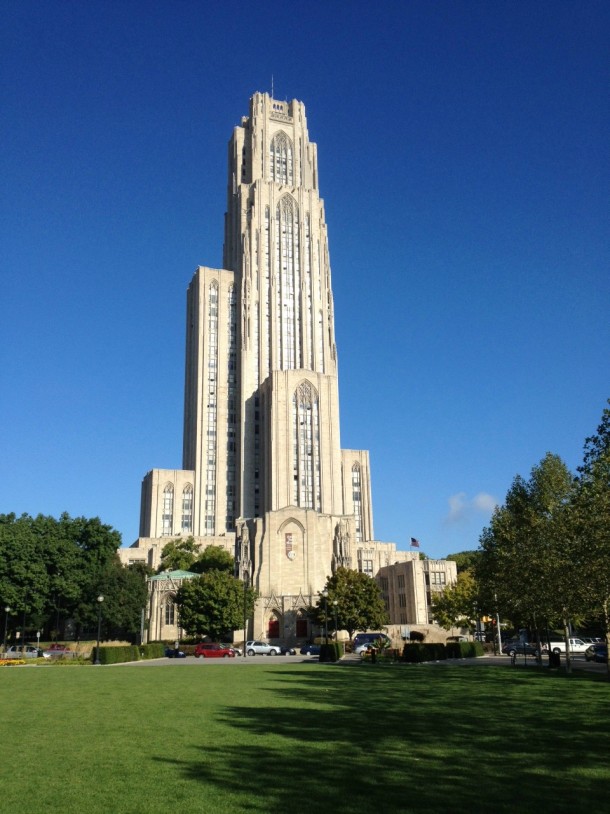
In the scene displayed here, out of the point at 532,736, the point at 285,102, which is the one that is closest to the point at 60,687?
the point at 532,736

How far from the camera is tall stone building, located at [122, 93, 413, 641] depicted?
12900cm

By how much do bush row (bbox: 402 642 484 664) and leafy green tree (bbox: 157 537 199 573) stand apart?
65407 millimetres

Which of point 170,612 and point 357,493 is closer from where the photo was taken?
point 170,612

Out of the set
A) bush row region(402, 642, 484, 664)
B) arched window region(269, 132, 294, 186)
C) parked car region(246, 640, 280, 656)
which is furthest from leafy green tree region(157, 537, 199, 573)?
arched window region(269, 132, 294, 186)

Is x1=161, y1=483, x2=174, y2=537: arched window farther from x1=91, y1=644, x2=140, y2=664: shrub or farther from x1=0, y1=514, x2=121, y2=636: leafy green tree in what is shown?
x1=91, y1=644, x2=140, y2=664: shrub

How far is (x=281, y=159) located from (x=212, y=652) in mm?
123381

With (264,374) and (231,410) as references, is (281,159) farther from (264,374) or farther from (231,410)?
(231,410)

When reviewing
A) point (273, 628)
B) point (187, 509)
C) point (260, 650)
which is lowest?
point (260, 650)

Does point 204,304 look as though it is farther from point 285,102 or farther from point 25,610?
point 25,610

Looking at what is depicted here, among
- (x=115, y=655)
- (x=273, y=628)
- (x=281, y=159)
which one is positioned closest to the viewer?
(x=115, y=655)

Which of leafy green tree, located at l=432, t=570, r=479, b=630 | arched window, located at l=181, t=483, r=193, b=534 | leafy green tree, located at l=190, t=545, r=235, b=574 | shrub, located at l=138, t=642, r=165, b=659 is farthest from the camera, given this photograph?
arched window, located at l=181, t=483, r=193, b=534

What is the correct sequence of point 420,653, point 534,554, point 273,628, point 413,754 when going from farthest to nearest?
1. point 273,628
2. point 420,653
3. point 534,554
4. point 413,754

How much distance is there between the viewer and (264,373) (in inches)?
5581

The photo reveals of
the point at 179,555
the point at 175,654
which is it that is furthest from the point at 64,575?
the point at 179,555
